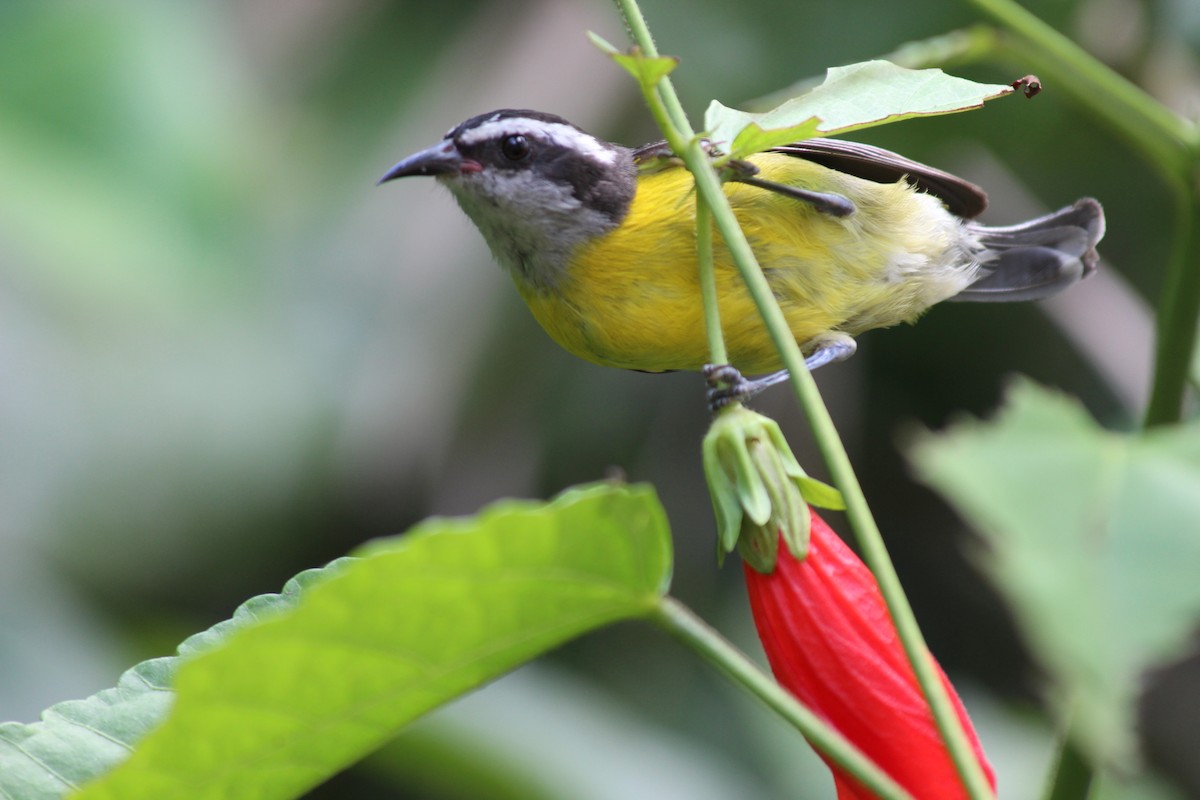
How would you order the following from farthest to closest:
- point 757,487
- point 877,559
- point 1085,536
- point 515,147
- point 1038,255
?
point 1038,255 < point 515,147 < point 757,487 < point 877,559 < point 1085,536

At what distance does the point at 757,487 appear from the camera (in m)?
1.30

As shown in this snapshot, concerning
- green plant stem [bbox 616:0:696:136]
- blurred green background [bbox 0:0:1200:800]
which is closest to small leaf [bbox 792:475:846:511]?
green plant stem [bbox 616:0:696:136]

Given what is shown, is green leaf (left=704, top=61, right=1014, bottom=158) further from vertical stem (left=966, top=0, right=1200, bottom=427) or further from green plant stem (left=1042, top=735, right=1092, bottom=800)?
green plant stem (left=1042, top=735, right=1092, bottom=800)

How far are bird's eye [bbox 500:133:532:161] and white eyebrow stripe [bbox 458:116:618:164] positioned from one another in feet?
0.04

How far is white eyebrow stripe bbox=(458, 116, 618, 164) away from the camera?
2625 millimetres

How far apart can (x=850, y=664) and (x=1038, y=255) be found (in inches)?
86.2

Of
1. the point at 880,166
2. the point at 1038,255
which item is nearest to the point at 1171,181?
Answer: the point at 880,166

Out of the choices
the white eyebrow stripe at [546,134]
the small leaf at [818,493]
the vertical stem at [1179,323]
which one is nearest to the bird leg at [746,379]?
the small leaf at [818,493]

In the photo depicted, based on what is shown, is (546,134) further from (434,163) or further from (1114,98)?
(1114,98)

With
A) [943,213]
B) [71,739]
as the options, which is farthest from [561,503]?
[943,213]

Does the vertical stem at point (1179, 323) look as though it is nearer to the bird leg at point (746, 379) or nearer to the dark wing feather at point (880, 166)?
the bird leg at point (746, 379)

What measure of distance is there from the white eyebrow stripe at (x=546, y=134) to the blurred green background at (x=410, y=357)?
170 cm

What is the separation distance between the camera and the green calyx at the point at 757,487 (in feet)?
4.25

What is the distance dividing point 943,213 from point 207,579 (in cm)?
351
